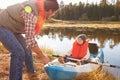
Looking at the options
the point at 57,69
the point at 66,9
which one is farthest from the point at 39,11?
the point at 66,9

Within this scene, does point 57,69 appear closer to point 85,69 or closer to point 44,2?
point 85,69

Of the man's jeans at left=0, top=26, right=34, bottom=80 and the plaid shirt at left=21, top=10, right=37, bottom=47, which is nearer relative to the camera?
the plaid shirt at left=21, top=10, right=37, bottom=47

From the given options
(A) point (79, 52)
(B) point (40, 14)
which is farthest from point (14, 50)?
(A) point (79, 52)

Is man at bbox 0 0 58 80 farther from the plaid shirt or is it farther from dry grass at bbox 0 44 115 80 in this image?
dry grass at bbox 0 44 115 80

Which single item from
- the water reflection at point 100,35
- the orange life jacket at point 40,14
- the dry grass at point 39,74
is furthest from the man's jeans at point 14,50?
the water reflection at point 100,35

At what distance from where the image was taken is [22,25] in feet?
19.4

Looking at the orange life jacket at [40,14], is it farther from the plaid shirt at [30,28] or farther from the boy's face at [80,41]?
the boy's face at [80,41]

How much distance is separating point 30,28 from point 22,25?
24.7 inches

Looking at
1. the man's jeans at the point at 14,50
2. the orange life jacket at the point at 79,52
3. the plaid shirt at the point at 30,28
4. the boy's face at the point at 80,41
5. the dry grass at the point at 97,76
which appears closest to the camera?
the plaid shirt at the point at 30,28

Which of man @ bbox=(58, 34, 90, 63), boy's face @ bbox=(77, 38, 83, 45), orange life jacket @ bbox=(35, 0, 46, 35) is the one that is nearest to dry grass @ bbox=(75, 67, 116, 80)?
man @ bbox=(58, 34, 90, 63)

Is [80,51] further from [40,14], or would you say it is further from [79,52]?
[40,14]

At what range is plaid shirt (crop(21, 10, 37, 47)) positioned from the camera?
207 inches

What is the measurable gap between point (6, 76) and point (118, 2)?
81.1m

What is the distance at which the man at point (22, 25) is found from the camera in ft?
17.4
